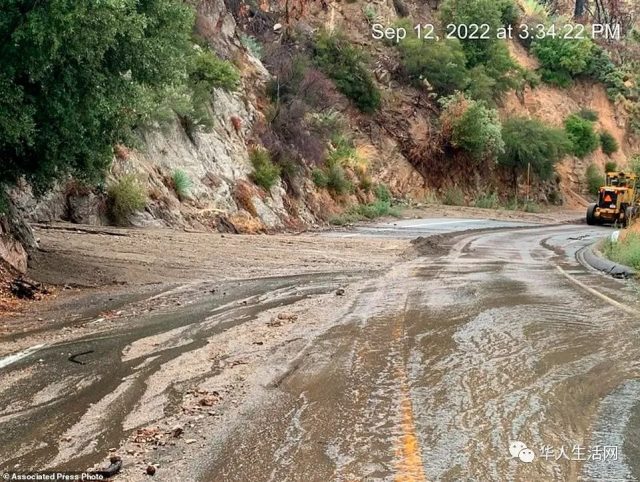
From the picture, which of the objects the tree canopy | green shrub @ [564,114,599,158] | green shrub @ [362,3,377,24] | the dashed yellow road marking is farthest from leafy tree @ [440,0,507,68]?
the dashed yellow road marking

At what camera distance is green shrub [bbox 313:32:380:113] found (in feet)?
148

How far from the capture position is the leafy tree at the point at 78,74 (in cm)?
1003

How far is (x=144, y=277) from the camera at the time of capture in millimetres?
14453

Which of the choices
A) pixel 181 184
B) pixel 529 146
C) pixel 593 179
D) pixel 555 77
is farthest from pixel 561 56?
pixel 181 184

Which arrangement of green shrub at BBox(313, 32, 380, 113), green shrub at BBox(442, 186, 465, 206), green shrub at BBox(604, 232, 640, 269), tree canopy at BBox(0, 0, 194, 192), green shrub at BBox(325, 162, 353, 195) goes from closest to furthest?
tree canopy at BBox(0, 0, 194, 192), green shrub at BBox(604, 232, 640, 269), green shrub at BBox(325, 162, 353, 195), green shrub at BBox(313, 32, 380, 113), green shrub at BBox(442, 186, 465, 206)

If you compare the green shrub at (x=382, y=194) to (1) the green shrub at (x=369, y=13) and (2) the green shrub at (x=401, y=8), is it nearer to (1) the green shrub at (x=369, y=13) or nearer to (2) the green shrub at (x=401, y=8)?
(1) the green shrub at (x=369, y=13)

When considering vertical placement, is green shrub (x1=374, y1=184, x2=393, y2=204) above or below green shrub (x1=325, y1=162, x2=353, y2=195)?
below

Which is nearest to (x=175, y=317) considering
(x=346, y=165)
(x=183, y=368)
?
(x=183, y=368)

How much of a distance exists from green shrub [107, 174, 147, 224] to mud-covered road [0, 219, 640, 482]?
9435 millimetres

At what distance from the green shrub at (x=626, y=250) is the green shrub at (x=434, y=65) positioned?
3120 cm

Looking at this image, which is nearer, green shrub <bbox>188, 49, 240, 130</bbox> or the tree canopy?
the tree canopy

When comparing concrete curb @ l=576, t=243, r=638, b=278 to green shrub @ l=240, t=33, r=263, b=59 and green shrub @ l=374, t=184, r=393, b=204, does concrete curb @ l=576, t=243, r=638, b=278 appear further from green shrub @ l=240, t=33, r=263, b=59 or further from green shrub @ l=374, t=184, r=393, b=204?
green shrub @ l=240, t=33, r=263, b=59

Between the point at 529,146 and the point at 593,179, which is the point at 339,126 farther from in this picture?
the point at 593,179

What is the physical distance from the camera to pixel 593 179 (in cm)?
6075
